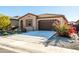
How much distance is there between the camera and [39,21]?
8.38 meters

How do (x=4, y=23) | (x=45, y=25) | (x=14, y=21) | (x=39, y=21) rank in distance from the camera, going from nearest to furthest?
(x=4, y=23) < (x=14, y=21) < (x=45, y=25) < (x=39, y=21)

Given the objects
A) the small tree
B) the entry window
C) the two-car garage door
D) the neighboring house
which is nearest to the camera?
the small tree

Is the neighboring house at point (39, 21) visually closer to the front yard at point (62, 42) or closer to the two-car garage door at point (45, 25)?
the two-car garage door at point (45, 25)

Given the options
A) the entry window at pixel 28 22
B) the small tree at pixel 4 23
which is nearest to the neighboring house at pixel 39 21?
the entry window at pixel 28 22

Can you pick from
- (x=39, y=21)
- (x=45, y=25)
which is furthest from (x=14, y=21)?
(x=45, y=25)

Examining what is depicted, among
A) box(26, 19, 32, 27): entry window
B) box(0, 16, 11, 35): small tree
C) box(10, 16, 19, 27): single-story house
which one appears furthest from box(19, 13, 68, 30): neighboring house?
box(0, 16, 11, 35): small tree

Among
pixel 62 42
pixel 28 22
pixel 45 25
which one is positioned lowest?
pixel 62 42

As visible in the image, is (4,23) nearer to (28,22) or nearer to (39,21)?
(28,22)

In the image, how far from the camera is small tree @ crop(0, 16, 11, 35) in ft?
25.1

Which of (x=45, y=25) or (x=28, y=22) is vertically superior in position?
(x=28, y=22)

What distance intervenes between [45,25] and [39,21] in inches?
15.0

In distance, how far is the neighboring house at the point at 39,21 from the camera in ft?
25.4

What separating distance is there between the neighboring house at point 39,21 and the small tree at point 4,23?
47 cm

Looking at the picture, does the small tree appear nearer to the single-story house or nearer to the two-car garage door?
the single-story house
